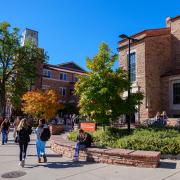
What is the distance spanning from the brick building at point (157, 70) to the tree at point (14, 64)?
18.2 meters

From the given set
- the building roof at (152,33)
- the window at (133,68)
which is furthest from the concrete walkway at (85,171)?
the building roof at (152,33)

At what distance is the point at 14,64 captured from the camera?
45.1 metres

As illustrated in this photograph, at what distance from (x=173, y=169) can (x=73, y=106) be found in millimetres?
49202

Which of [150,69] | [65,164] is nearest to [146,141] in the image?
[65,164]

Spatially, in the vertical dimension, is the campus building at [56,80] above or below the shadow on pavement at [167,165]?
above

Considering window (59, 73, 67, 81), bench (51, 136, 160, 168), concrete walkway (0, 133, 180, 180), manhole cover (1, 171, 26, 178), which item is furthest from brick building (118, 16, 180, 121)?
window (59, 73, 67, 81)

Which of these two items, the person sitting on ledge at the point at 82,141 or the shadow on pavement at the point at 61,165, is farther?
the person sitting on ledge at the point at 82,141

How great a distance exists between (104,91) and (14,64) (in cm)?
3143

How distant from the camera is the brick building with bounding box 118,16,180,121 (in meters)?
29.0

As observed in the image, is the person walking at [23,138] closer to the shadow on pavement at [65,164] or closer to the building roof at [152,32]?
the shadow on pavement at [65,164]

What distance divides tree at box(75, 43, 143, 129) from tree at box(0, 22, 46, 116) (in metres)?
28.0

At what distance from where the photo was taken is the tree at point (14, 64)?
44.0 metres

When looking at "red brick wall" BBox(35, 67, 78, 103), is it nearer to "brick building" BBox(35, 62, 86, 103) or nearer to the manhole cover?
"brick building" BBox(35, 62, 86, 103)

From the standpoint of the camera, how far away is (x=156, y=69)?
30078mm
